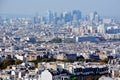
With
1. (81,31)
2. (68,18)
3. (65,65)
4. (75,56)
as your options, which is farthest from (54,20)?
(65,65)

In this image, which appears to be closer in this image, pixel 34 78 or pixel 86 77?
pixel 34 78

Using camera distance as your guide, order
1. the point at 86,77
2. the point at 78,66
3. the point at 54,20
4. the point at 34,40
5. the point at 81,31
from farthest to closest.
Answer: the point at 54,20, the point at 81,31, the point at 34,40, the point at 78,66, the point at 86,77

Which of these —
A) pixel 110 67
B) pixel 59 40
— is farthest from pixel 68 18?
pixel 110 67

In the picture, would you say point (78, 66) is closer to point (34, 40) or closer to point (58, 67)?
point (58, 67)

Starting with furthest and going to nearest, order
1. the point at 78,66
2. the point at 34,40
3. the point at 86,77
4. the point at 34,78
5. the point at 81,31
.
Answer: the point at 81,31, the point at 34,40, the point at 78,66, the point at 86,77, the point at 34,78

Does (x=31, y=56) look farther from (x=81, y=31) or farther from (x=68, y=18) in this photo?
(x=68, y=18)

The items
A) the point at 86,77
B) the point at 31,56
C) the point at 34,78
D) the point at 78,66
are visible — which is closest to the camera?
the point at 34,78

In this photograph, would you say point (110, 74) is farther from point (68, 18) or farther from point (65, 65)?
point (68, 18)

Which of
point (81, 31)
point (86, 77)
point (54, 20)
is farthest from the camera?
point (54, 20)

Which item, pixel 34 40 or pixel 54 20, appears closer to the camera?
pixel 34 40
